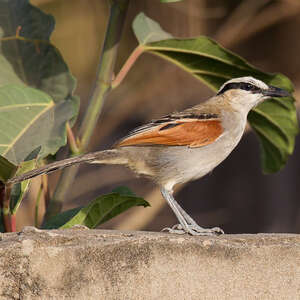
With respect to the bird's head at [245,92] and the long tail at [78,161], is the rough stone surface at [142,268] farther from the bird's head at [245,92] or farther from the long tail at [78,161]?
the bird's head at [245,92]

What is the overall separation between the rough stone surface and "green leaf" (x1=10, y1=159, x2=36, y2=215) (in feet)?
1.14

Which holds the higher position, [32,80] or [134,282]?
[32,80]

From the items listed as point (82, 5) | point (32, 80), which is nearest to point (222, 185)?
point (82, 5)

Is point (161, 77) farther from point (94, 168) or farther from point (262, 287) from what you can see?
point (262, 287)

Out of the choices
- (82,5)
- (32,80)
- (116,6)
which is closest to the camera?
(116,6)

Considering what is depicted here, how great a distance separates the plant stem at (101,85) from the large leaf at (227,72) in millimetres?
174

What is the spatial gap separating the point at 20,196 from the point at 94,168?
4109 millimetres

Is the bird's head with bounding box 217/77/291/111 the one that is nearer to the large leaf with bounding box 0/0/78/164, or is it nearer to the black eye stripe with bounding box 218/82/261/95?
the black eye stripe with bounding box 218/82/261/95

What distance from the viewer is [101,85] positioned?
3.22 metres

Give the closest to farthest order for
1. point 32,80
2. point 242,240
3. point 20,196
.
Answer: point 242,240 → point 20,196 → point 32,80

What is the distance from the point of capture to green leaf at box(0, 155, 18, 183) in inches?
109

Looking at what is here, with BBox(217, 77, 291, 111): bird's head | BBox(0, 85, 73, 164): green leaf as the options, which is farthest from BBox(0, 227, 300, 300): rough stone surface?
BBox(217, 77, 291, 111): bird's head

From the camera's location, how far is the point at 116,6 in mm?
3180

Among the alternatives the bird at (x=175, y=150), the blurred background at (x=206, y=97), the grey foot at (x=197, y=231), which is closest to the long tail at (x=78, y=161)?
the bird at (x=175, y=150)
